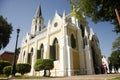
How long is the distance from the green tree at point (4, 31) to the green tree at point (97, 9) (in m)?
12.5

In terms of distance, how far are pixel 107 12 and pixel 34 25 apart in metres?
42.0

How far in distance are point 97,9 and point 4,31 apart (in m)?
15.8

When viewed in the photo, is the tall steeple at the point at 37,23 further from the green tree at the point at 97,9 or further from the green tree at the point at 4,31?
the green tree at the point at 97,9

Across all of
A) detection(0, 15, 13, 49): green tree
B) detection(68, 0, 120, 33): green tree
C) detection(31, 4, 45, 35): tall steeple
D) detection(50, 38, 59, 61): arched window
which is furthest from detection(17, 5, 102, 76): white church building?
detection(31, 4, 45, 35): tall steeple

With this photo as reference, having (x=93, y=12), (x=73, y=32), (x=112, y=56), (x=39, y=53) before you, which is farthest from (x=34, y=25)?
(x=93, y=12)

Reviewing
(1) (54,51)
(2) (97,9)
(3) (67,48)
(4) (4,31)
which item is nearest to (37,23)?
(1) (54,51)

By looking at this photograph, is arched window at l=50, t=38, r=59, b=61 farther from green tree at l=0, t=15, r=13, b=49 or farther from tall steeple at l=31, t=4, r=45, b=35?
tall steeple at l=31, t=4, r=45, b=35

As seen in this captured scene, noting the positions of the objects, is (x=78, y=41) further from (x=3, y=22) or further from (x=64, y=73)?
(x=3, y=22)

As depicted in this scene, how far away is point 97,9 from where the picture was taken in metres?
13.1

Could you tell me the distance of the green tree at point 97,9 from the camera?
11255 millimetres

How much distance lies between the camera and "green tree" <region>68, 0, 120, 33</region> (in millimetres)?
11255

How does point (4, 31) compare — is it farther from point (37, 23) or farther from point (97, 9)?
point (37, 23)

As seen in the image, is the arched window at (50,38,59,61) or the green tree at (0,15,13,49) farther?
the arched window at (50,38,59,61)

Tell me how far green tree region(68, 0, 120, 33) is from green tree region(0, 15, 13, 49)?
12.5 meters
